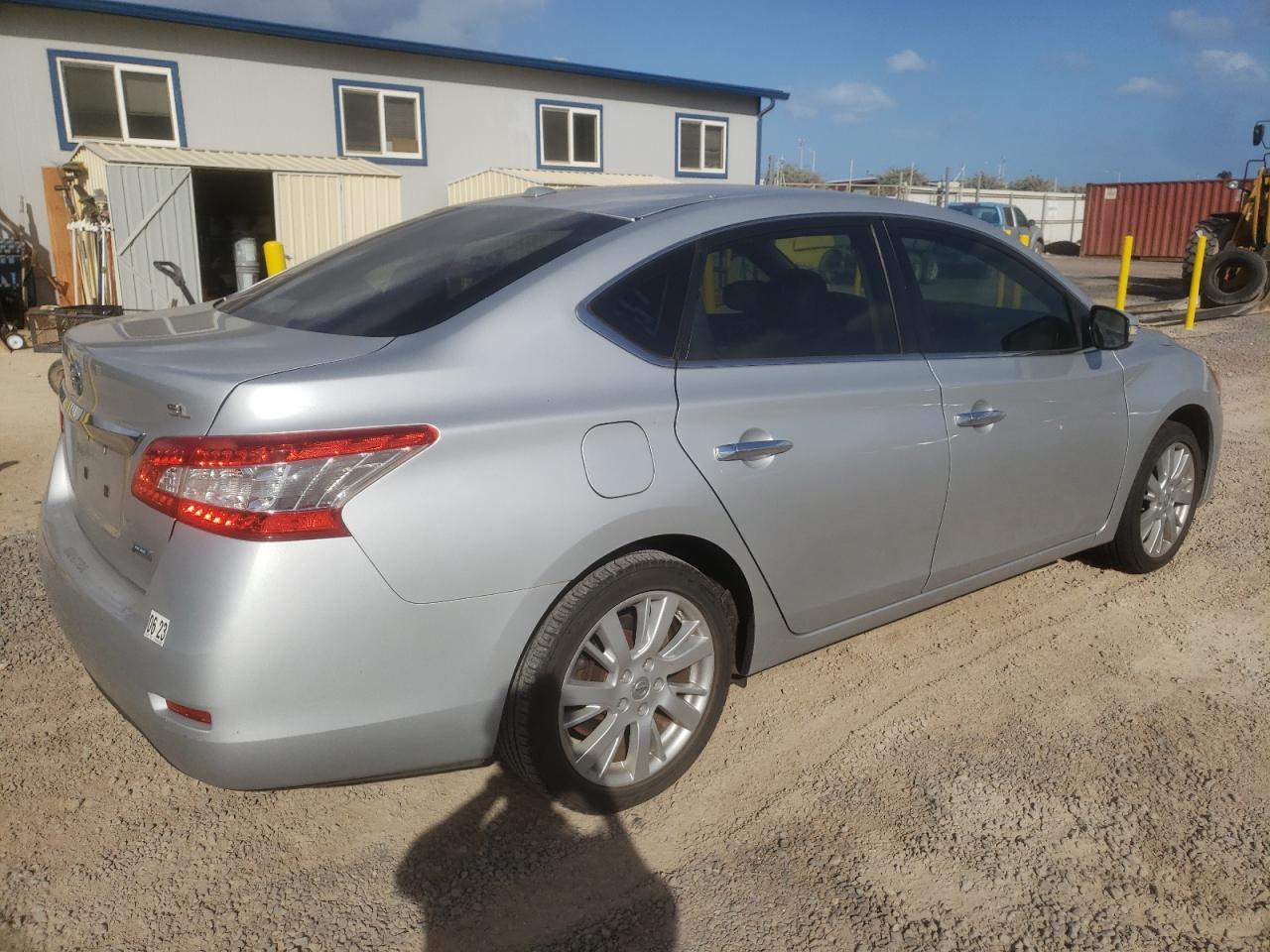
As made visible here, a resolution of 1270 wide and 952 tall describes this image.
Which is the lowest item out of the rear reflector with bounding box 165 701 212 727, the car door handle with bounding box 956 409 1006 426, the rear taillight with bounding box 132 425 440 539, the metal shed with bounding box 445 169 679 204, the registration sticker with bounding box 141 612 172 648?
the rear reflector with bounding box 165 701 212 727

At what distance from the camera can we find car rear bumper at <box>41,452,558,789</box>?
6.88ft

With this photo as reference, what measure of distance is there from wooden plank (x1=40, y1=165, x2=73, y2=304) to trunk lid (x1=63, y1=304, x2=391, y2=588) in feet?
44.0

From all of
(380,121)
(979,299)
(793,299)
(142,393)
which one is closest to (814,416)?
(793,299)

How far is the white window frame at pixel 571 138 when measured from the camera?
60.7 ft

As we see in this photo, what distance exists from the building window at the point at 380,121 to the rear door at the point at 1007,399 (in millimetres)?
14729

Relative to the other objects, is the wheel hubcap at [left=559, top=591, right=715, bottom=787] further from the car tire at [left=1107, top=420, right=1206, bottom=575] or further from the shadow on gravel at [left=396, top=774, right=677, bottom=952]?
the car tire at [left=1107, top=420, right=1206, bottom=575]

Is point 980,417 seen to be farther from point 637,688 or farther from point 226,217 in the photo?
point 226,217

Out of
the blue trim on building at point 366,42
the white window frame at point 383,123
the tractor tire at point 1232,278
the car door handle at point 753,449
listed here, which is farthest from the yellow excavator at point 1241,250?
the car door handle at point 753,449

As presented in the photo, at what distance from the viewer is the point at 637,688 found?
2.69 meters

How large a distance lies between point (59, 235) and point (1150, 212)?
32909 millimetres

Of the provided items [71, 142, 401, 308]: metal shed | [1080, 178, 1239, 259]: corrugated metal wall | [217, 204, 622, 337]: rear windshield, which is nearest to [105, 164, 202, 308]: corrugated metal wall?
[71, 142, 401, 308]: metal shed

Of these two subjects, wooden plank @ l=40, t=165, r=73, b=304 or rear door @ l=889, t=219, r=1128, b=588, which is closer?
rear door @ l=889, t=219, r=1128, b=588

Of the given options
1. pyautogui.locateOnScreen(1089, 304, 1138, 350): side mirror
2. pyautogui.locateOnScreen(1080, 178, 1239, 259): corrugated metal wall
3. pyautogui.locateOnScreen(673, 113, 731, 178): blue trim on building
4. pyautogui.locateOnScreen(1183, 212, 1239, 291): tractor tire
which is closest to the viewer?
pyautogui.locateOnScreen(1089, 304, 1138, 350): side mirror

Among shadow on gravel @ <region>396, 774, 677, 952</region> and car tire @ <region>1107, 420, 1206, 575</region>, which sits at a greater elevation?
car tire @ <region>1107, 420, 1206, 575</region>
